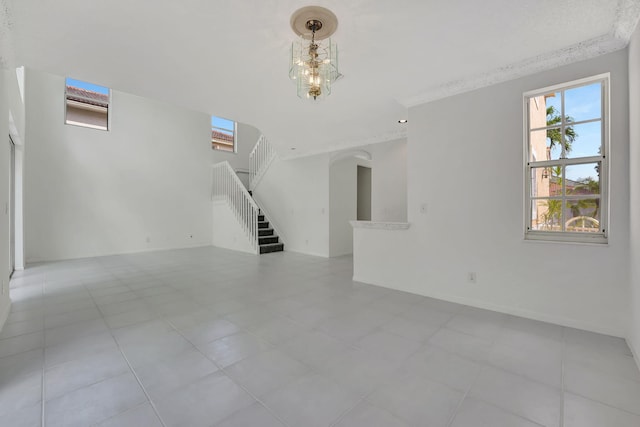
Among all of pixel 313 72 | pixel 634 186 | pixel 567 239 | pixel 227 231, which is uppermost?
pixel 313 72

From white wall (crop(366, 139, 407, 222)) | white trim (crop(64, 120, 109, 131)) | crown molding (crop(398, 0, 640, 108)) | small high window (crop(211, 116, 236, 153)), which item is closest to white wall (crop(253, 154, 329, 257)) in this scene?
white wall (crop(366, 139, 407, 222))

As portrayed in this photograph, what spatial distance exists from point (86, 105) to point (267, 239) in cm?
526

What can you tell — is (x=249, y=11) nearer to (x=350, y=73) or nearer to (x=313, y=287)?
(x=350, y=73)

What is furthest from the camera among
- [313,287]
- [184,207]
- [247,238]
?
[184,207]

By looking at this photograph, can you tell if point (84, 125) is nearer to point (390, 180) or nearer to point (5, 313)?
point (5, 313)

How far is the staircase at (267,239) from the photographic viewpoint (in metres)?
7.14

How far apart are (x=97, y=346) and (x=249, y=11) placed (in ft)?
9.82

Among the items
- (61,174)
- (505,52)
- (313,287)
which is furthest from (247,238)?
(505,52)

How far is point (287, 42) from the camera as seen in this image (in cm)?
265

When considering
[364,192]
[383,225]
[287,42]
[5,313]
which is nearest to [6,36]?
[287,42]

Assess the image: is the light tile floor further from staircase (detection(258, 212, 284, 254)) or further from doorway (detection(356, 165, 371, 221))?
doorway (detection(356, 165, 371, 221))

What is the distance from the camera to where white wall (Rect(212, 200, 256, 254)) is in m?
7.32

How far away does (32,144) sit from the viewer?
19.0 feet

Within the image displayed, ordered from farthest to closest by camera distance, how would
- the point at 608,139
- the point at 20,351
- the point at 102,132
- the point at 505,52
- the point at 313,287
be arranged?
1. the point at 102,132
2. the point at 313,287
3. the point at 505,52
4. the point at 608,139
5. the point at 20,351
